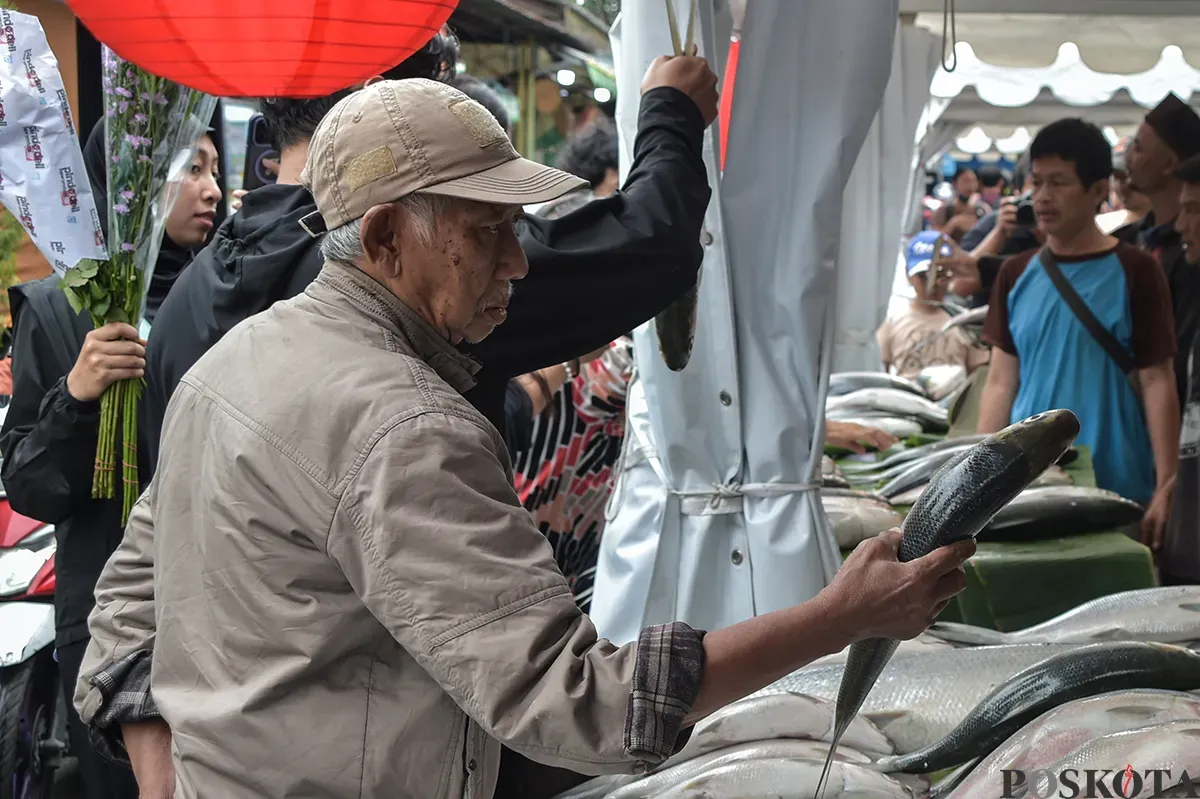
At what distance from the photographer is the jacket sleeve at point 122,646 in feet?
6.45

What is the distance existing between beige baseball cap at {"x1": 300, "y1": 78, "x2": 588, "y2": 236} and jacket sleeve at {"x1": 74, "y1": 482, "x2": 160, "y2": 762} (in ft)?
2.12

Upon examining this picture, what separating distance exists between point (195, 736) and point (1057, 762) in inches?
57.0

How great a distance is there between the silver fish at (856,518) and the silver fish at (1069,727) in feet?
5.43

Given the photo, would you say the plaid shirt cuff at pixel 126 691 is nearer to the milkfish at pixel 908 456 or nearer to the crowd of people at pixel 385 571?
the crowd of people at pixel 385 571

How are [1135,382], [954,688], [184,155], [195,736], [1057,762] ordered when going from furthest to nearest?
[1135,382] < [184,155] < [954,688] < [1057,762] < [195,736]

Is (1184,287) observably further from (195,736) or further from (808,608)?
(195,736)

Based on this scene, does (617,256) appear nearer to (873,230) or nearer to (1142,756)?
(1142,756)

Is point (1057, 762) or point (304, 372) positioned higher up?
point (304, 372)

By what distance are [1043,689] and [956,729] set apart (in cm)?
19

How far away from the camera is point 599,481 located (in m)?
5.07

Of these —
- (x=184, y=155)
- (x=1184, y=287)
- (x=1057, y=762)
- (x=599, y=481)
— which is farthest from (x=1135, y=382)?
(x=184, y=155)

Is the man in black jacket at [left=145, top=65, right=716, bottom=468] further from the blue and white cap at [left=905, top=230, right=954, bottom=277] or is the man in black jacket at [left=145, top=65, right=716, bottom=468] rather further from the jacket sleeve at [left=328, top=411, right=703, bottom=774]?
the blue and white cap at [left=905, top=230, right=954, bottom=277]

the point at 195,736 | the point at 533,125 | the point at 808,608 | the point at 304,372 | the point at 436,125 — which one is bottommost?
Answer: the point at 533,125

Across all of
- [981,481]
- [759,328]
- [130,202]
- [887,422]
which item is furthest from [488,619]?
[887,422]
